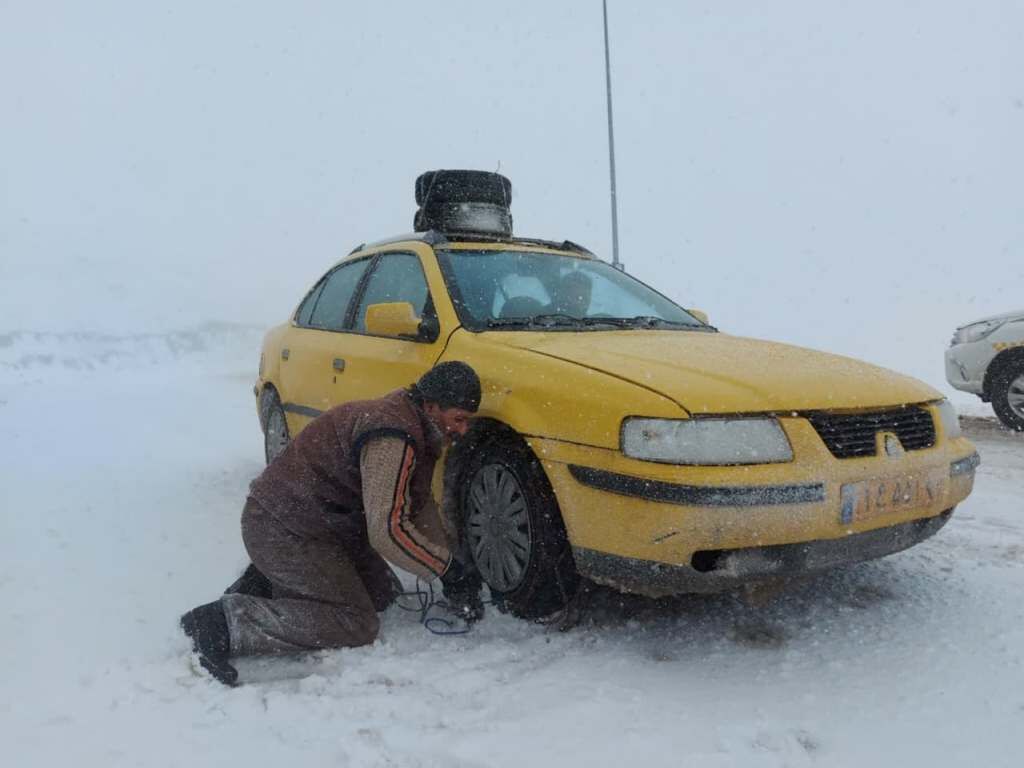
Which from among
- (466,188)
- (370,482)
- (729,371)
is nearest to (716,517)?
(729,371)

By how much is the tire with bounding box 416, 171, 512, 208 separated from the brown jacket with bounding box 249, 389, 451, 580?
2653 mm

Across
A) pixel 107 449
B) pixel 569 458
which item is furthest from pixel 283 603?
pixel 107 449

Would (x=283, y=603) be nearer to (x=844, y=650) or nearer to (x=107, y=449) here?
(x=844, y=650)

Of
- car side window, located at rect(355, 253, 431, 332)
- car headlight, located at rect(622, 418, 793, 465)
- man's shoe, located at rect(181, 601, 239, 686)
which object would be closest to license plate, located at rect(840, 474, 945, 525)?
car headlight, located at rect(622, 418, 793, 465)

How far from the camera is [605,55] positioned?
1423cm

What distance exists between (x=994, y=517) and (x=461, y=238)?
3.16m

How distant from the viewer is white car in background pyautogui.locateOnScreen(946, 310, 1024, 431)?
693 centimetres

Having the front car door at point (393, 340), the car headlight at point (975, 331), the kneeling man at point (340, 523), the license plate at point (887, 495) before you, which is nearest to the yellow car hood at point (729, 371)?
the license plate at point (887, 495)

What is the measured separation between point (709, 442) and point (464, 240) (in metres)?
2.08

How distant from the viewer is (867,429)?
8.98 ft

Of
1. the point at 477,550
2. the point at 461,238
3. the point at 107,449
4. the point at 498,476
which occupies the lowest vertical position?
the point at 107,449

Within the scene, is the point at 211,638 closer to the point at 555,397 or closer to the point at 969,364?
the point at 555,397

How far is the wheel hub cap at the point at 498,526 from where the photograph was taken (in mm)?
2980

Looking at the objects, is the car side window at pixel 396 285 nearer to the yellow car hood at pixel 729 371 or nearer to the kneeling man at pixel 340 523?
the yellow car hood at pixel 729 371
